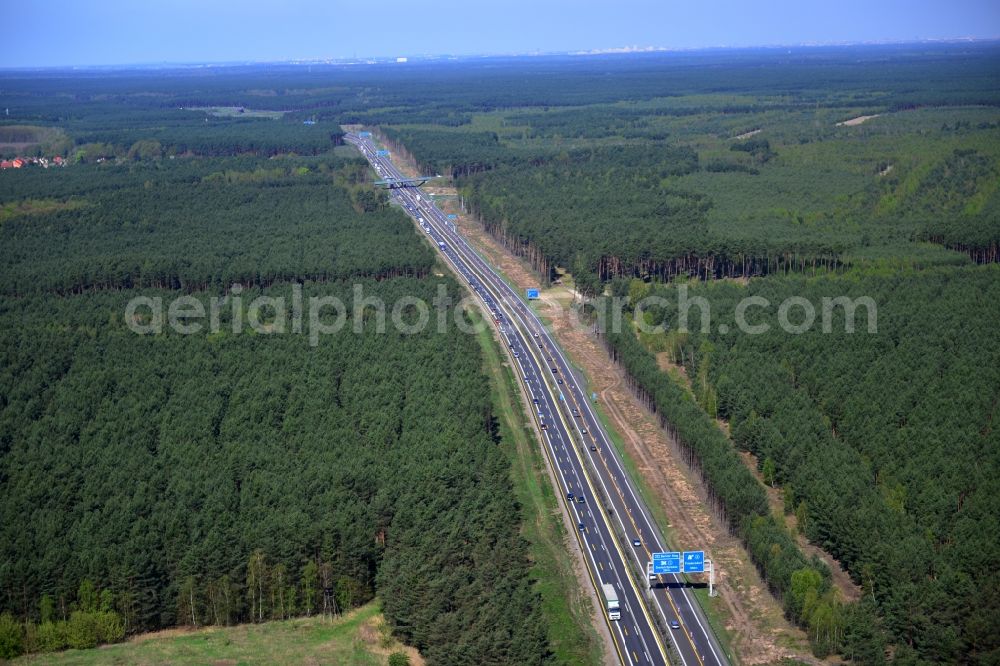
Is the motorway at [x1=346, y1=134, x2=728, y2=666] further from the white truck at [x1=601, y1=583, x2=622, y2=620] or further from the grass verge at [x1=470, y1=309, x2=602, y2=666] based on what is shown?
the grass verge at [x1=470, y1=309, x2=602, y2=666]

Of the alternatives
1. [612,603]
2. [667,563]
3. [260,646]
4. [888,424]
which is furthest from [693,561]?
[260,646]

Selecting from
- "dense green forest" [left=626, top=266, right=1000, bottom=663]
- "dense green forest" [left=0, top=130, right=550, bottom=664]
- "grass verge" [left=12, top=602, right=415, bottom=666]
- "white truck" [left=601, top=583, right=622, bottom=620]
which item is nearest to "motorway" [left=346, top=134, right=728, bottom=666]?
"white truck" [left=601, top=583, right=622, bottom=620]

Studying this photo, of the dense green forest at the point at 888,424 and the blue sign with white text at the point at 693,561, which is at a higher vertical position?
the dense green forest at the point at 888,424

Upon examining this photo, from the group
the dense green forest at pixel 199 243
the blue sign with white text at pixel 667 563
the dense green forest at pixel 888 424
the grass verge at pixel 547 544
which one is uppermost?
the dense green forest at pixel 199 243

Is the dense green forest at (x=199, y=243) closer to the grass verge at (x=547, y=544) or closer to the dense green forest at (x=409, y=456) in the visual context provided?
the dense green forest at (x=409, y=456)

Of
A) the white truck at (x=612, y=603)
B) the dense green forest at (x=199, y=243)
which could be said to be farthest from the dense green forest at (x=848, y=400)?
the dense green forest at (x=199, y=243)

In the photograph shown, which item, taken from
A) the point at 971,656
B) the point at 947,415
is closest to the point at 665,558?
the point at 971,656
